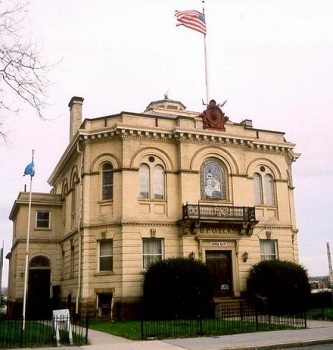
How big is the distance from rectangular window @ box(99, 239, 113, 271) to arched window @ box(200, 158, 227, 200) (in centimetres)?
612

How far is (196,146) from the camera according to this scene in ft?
90.8

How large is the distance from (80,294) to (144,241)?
4.51 meters

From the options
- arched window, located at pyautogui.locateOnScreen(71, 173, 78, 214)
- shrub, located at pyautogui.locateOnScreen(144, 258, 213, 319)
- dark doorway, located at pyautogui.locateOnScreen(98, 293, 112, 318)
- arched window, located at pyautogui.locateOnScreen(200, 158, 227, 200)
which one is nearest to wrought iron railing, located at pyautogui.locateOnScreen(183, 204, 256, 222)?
arched window, located at pyautogui.locateOnScreen(200, 158, 227, 200)

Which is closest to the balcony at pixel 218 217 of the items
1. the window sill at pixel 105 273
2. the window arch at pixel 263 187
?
the window arch at pixel 263 187

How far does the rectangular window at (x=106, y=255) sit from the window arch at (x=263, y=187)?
9.70 m

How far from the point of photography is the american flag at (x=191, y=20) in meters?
28.0

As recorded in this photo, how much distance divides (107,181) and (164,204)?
3.58 meters

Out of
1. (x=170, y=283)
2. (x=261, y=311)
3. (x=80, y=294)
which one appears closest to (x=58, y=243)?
(x=80, y=294)

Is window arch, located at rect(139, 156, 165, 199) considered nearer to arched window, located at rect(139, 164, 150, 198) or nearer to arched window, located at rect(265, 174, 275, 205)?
arched window, located at rect(139, 164, 150, 198)

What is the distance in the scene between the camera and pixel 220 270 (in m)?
26.6

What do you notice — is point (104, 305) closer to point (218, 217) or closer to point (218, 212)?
point (218, 217)

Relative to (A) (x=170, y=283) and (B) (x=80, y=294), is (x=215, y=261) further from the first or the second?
(B) (x=80, y=294)

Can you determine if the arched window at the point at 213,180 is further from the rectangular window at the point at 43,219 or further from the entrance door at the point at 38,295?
the entrance door at the point at 38,295

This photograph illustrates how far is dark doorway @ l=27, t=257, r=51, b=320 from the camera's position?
3034 centimetres
